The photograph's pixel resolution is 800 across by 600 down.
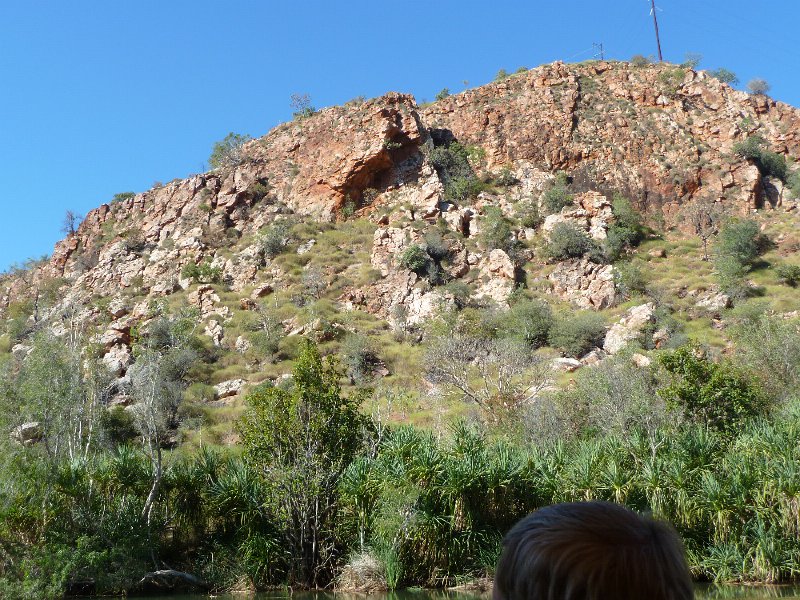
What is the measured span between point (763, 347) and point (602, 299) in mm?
17481

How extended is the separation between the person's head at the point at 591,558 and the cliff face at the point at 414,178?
41.8 meters

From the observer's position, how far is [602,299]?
40.3 metres

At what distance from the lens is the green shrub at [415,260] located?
43594 millimetres

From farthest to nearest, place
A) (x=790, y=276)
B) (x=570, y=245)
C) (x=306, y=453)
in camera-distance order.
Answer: (x=570, y=245)
(x=790, y=276)
(x=306, y=453)

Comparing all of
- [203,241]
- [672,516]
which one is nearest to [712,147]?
[203,241]

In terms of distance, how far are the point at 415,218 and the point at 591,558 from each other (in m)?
48.0

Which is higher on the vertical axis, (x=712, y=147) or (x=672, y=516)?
(x=712, y=147)

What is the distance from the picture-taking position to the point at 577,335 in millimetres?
35750

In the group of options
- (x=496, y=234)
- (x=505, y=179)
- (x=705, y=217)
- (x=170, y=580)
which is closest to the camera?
(x=170, y=580)

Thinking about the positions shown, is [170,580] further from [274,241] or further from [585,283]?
[274,241]

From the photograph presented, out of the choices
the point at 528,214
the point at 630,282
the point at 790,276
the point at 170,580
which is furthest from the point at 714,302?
the point at 170,580

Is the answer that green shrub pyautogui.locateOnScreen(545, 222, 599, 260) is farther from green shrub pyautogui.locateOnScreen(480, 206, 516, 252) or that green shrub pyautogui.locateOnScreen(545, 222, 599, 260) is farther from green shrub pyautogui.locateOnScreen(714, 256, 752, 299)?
green shrub pyautogui.locateOnScreen(714, 256, 752, 299)

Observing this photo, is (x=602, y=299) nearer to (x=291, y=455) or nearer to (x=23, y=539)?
(x=291, y=455)

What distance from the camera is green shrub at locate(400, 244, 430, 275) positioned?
43.6 m
